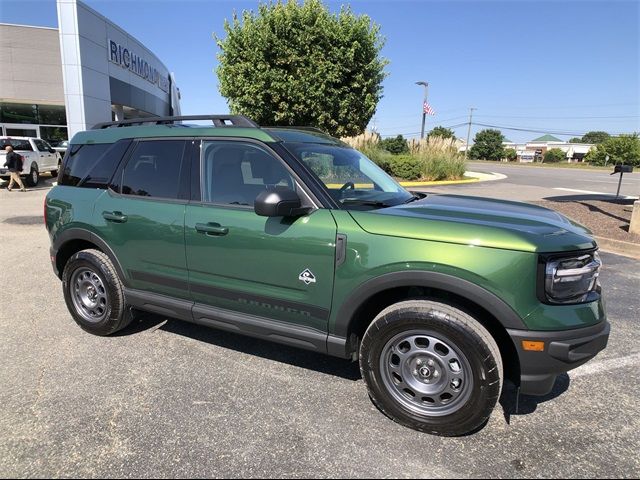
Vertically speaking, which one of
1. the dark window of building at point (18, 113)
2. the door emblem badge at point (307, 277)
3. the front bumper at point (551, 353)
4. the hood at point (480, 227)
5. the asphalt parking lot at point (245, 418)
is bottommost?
the asphalt parking lot at point (245, 418)

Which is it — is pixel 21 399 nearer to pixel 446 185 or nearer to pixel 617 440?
pixel 617 440

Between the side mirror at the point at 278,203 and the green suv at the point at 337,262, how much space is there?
0.02 m

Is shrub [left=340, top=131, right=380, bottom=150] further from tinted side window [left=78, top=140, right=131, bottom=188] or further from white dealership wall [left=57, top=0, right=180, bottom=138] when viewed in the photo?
tinted side window [left=78, top=140, right=131, bottom=188]

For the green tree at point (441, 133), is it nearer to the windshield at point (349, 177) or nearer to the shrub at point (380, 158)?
the shrub at point (380, 158)

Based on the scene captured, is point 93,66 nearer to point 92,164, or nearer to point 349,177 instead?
point 92,164

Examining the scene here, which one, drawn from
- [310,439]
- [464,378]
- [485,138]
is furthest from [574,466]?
[485,138]

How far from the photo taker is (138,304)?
3.87m

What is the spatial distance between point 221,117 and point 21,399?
2484 mm

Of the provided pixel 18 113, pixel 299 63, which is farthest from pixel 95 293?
pixel 18 113

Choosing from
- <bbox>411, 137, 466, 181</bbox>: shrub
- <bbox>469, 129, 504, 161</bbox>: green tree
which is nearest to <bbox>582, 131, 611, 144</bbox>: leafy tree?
<bbox>469, 129, 504, 161</bbox>: green tree

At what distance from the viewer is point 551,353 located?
8.04ft

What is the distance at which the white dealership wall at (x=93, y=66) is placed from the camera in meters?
18.1

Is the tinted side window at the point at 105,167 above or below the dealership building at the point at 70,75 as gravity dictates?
below

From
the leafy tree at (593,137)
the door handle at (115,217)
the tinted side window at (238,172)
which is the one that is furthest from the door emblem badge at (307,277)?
the leafy tree at (593,137)
